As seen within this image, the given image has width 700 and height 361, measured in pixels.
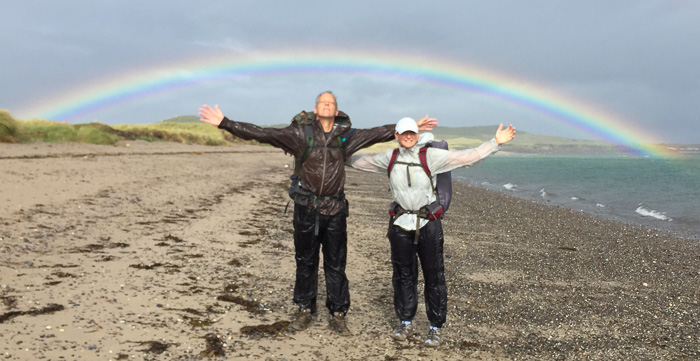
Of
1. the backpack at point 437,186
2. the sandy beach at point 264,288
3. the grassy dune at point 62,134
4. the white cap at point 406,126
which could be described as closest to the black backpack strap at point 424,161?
the backpack at point 437,186

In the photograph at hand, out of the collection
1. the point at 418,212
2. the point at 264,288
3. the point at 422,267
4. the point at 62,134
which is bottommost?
the point at 264,288

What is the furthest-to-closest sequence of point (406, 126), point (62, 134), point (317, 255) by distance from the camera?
point (62, 134)
point (317, 255)
point (406, 126)

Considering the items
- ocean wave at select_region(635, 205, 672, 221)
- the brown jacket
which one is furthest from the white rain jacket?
ocean wave at select_region(635, 205, 672, 221)

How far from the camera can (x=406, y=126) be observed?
5.33 meters

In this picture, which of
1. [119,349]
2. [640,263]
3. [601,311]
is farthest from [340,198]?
[640,263]

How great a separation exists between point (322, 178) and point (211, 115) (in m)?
1.47

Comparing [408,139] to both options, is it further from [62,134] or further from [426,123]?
[62,134]

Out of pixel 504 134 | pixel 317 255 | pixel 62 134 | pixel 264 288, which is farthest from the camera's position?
pixel 62 134

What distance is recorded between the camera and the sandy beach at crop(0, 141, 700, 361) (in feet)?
17.3

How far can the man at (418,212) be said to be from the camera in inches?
211

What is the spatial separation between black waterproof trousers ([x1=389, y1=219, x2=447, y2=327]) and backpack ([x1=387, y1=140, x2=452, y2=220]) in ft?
0.49

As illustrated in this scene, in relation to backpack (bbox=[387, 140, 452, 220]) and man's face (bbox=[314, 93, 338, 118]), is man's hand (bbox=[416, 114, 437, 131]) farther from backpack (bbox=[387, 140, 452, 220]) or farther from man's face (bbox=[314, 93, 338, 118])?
man's face (bbox=[314, 93, 338, 118])

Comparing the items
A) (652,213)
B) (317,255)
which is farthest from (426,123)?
(652,213)

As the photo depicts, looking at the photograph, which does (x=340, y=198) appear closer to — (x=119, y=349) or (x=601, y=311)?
(x=119, y=349)
